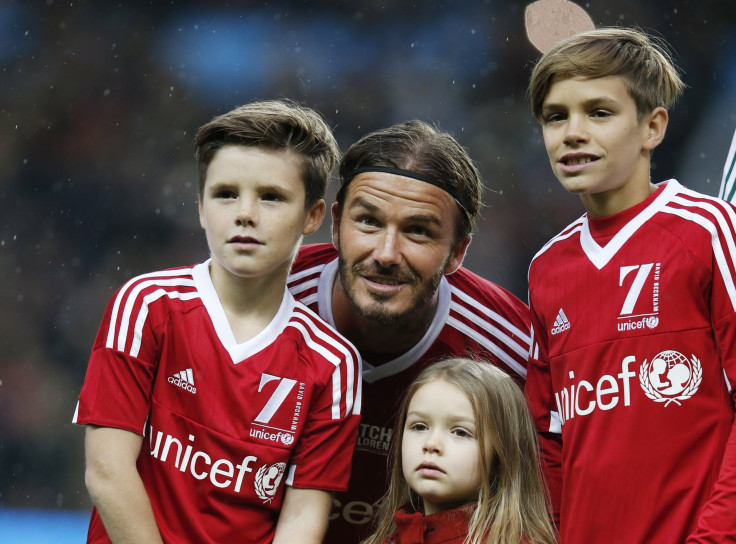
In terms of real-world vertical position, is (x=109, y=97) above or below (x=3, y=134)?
above

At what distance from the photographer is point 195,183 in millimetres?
7754

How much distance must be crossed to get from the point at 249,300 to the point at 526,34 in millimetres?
6656

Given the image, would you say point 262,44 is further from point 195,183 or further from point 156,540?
point 156,540

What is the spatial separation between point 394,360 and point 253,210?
0.77m

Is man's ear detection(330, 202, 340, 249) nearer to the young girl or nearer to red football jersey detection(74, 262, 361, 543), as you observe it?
red football jersey detection(74, 262, 361, 543)

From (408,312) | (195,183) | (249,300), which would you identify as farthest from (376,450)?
(195,183)

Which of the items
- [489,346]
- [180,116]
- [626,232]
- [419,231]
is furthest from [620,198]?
[180,116]

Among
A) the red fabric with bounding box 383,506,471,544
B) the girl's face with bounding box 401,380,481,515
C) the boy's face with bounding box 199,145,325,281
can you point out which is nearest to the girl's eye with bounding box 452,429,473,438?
the girl's face with bounding box 401,380,481,515

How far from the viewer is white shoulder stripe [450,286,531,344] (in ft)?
9.62

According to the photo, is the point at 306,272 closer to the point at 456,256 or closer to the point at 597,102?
the point at 456,256

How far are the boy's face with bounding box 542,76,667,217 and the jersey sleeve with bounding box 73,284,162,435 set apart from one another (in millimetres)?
1108

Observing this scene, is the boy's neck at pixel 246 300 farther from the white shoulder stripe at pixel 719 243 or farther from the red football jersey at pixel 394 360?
the white shoulder stripe at pixel 719 243

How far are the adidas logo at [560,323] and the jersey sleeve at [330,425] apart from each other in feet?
1.75

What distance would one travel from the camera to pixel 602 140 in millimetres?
2268
